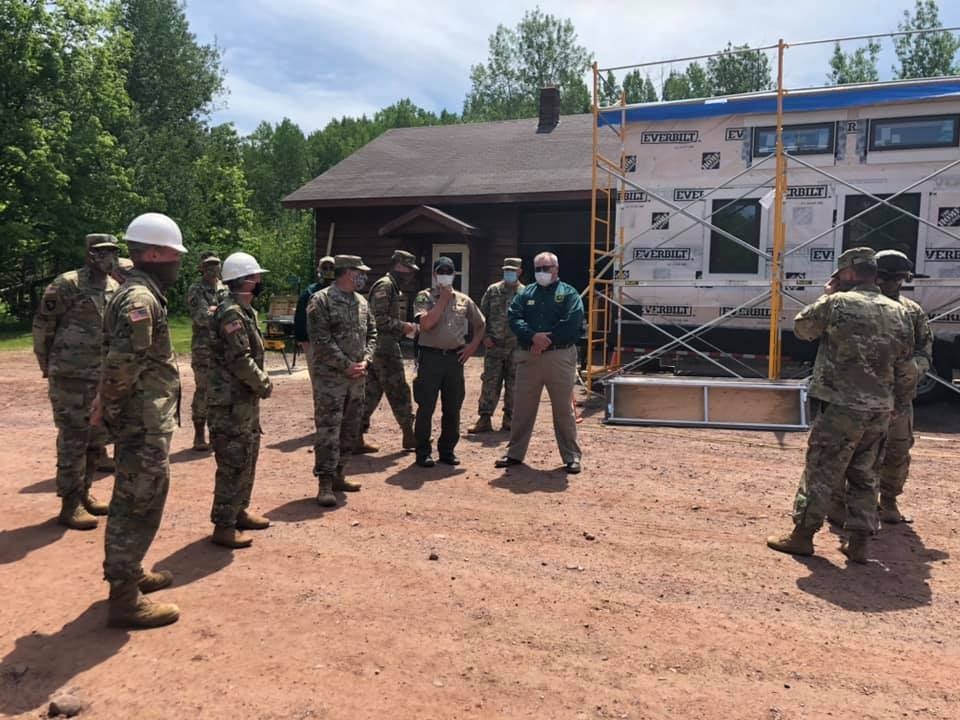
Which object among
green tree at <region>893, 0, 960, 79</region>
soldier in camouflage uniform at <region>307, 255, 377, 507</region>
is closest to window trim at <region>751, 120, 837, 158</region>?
soldier in camouflage uniform at <region>307, 255, 377, 507</region>

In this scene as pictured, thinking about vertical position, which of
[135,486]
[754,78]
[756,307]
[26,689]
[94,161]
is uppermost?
[754,78]

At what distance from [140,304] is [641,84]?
50976 mm

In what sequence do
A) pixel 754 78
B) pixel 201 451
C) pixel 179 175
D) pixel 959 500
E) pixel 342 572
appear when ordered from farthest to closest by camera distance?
pixel 754 78 < pixel 179 175 < pixel 201 451 < pixel 959 500 < pixel 342 572

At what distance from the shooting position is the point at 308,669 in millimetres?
3182

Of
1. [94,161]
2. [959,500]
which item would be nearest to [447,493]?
[959,500]

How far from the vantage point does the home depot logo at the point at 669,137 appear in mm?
10789

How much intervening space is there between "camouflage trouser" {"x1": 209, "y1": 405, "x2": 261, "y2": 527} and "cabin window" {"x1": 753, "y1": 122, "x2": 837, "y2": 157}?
8.51 metres

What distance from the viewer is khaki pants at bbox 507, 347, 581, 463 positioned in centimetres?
664

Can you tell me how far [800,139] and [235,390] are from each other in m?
8.88

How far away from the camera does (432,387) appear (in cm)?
664

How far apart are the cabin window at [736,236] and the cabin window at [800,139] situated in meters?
0.77

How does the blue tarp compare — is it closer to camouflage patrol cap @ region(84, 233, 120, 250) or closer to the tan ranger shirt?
the tan ranger shirt

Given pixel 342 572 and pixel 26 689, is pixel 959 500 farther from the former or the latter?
pixel 26 689

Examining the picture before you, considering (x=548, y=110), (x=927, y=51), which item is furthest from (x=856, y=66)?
(x=548, y=110)
